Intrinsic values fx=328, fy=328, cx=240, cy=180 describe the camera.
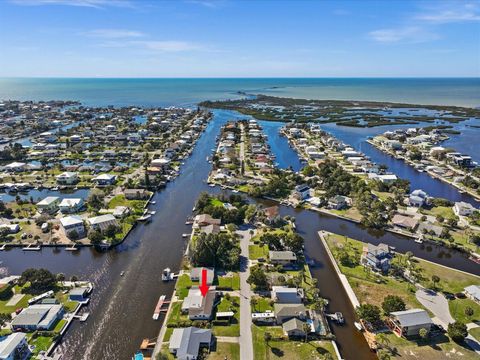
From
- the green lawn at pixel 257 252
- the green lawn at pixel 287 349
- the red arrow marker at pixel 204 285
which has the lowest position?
the green lawn at pixel 287 349

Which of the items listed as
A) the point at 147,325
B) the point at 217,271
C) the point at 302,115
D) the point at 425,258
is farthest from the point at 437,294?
the point at 302,115

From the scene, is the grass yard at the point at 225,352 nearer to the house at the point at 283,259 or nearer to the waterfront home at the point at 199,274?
the waterfront home at the point at 199,274

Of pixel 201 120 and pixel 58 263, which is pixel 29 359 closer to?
pixel 58 263

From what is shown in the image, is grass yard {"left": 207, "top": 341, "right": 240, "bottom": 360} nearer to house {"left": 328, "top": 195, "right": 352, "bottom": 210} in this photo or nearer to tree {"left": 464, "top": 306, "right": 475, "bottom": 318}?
tree {"left": 464, "top": 306, "right": 475, "bottom": 318}

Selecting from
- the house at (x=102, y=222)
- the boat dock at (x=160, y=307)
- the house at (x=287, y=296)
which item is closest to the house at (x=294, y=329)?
the house at (x=287, y=296)

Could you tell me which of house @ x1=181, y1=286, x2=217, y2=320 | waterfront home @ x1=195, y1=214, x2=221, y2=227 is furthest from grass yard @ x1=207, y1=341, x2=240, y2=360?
waterfront home @ x1=195, y1=214, x2=221, y2=227

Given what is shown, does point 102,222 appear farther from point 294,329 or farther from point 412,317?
point 412,317
